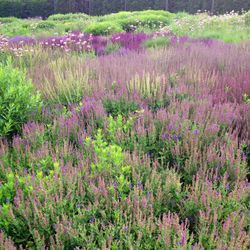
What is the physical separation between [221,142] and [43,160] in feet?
4.75

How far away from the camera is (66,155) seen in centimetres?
262

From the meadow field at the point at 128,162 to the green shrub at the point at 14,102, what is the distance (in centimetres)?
1

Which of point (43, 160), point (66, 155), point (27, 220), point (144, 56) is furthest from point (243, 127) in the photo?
point (144, 56)

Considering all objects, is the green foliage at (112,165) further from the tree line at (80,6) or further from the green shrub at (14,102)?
the tree line at (80,6)

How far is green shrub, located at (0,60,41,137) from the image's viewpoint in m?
3.30

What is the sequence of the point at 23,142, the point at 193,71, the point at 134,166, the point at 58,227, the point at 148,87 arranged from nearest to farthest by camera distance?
the point at 58,227
the point at 134,166
the point at 23,142
the point at 148,87
the point at 193,71

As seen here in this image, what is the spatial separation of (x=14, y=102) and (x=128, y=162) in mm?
1586

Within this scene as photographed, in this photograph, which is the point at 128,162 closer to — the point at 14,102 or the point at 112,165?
the point at 112,165

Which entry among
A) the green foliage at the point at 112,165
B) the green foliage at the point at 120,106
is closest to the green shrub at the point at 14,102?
the green foliage at the point at 120,106

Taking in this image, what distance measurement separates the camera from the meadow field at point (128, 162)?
183 centimetres

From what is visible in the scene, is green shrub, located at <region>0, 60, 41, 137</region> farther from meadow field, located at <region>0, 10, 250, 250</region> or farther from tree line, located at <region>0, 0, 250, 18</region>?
tree line, located at <region>0, 0, 250, 18</region>

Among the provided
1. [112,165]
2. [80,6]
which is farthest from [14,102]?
[80,6]

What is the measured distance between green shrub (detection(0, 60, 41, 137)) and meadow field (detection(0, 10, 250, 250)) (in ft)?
0.04

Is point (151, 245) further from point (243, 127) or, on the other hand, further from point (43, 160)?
→ point (243, 127)
